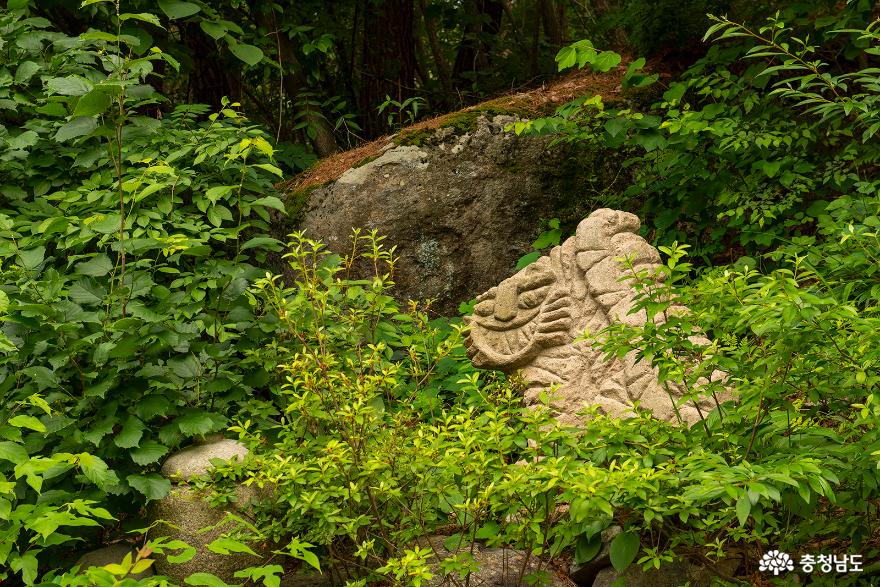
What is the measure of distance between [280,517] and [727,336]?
72.1 inches

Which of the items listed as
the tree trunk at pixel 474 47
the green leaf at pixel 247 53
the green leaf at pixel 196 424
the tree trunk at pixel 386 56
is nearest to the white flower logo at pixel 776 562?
the green leaf at pixel 196 424

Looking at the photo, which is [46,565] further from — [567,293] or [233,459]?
[567,293]

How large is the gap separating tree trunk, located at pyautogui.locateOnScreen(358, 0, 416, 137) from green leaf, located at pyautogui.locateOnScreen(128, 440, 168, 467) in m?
4.55

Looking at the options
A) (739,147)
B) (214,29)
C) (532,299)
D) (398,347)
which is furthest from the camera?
(398,347)

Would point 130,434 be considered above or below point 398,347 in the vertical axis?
above

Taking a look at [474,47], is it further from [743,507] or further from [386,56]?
[743,507]

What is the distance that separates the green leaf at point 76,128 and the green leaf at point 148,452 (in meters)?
1.58

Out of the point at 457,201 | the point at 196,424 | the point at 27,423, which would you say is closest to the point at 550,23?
the point at 457,201

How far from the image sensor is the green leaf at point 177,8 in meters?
5.21

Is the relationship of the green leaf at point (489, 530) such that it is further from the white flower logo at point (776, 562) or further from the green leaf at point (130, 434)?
the green leaf at point (130, 434)

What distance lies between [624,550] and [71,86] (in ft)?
9.32

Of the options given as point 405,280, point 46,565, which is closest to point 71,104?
point 46,565

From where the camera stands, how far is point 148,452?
3646mm

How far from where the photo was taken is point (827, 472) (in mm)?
2439
